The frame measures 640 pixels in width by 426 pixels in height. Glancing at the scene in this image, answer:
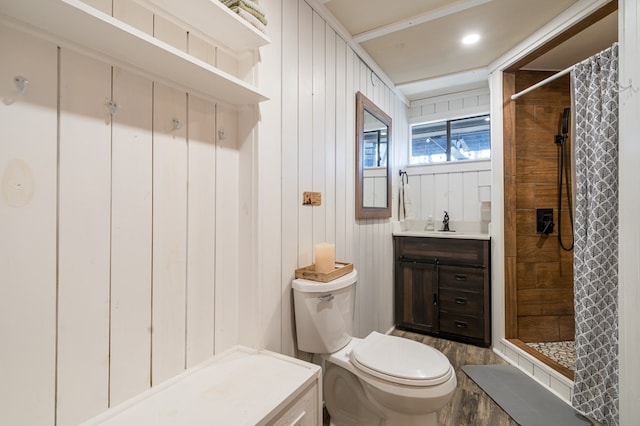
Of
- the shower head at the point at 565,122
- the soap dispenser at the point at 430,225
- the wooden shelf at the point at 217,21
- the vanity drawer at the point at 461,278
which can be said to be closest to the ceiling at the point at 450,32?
the shower head at the point at 565,122

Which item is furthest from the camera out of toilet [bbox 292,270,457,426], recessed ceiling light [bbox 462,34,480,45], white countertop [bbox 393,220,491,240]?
white countertop [bbox 393,220,491,240]

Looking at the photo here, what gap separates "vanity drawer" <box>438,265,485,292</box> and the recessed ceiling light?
1.79m

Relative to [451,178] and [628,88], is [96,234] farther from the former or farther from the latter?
[451,178]

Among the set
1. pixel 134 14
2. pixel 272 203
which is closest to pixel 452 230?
pixel 272 203

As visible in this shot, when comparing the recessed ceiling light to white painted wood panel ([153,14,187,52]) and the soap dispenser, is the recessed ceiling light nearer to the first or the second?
the soap dispenser

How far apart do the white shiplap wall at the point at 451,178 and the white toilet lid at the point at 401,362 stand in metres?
1.92

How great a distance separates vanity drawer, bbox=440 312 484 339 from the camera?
2.50 metres

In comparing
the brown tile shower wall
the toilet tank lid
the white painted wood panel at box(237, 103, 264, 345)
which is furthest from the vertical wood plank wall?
the brown tile shower wall

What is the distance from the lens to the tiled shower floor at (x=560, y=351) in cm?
216

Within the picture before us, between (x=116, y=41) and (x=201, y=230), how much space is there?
642 millimetres

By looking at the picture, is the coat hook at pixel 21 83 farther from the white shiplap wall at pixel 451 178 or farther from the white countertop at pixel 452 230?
the white shiplap wall at pixel 451 178

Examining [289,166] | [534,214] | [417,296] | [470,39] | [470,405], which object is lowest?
[470,405]

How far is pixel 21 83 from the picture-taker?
2.32 feet

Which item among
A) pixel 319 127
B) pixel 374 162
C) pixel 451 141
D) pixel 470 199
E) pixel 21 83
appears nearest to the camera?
pixel 21 83
